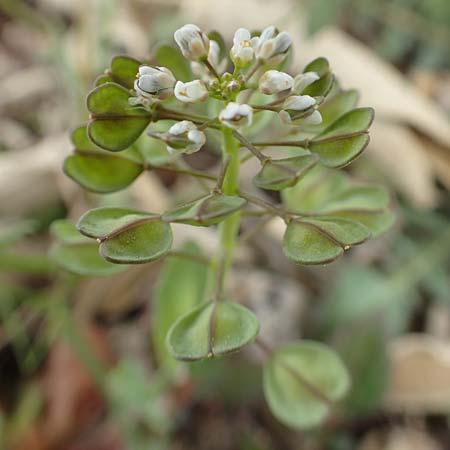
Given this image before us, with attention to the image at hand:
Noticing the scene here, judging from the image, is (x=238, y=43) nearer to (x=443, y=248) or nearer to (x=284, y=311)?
(x=284, y=311)

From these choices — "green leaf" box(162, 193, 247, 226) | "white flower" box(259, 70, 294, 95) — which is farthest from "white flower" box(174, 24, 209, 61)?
"green leaf" box(162, 193, 247, 226)

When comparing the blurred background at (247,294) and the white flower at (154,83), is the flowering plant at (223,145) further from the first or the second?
the blurred background at (247,294)

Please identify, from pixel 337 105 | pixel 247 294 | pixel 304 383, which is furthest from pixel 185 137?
pixel 247 294

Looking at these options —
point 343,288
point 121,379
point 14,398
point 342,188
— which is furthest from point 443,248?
point 14,398

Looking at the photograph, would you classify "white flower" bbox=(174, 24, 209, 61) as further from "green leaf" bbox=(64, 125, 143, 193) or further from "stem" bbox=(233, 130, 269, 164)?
"green leaf" bbox=(64, 125, 143, 193)

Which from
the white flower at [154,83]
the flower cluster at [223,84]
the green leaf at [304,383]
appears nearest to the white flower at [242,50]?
the flower cluster at [223,84]
